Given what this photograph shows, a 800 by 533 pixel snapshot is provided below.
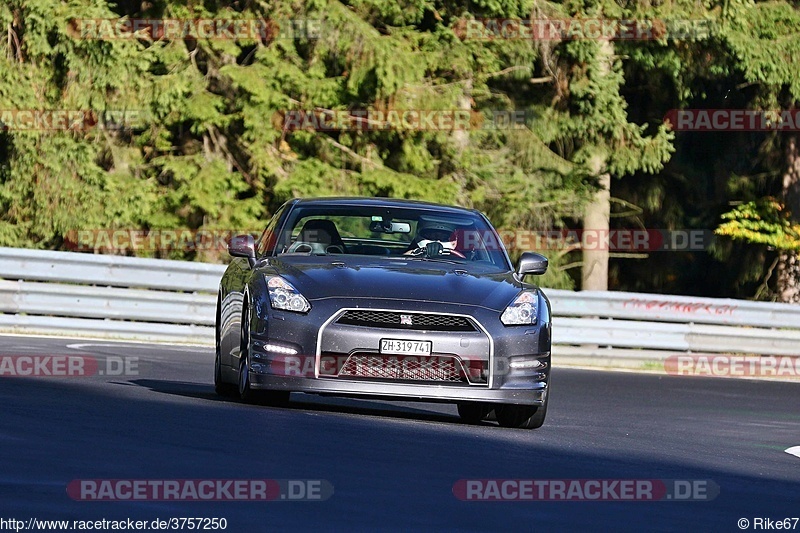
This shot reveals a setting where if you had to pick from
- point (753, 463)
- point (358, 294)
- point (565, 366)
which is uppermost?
point (358, 294)

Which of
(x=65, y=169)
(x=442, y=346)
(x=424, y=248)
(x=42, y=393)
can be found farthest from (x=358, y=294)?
(x=65, y=169)

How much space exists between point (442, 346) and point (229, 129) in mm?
18115

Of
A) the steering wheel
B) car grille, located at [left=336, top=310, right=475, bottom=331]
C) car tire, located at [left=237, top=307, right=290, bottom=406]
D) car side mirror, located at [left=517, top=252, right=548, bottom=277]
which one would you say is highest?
the steering wheel

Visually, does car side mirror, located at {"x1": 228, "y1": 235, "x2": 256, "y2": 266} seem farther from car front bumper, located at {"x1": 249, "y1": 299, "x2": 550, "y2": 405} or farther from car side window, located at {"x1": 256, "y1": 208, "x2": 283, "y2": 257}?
car front bumper, located at {"x1": 249, "y1": 299, "x2": 550, "y2": 405}

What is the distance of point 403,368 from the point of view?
11.0m

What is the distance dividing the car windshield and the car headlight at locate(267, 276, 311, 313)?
0.99 m

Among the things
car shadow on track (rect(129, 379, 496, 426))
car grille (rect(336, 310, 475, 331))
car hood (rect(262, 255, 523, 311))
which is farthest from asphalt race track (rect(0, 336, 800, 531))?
car hood (rect(262, 255, 523, 311))

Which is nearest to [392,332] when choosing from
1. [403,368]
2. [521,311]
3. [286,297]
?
[403,368]

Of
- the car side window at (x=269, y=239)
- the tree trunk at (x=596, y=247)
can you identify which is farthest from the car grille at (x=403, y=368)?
the tree trunk at (x=596, y=247)

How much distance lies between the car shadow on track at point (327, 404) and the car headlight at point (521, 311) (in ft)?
3.51

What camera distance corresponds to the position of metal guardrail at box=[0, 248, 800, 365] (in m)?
20.6

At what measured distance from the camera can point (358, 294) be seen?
437 inches

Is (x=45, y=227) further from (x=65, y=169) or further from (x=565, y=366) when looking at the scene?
(x=565, y=366)

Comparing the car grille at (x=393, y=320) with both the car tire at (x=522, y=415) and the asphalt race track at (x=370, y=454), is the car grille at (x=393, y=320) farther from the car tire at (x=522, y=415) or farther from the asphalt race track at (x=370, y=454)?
the car tire at (x=522, y=415)
